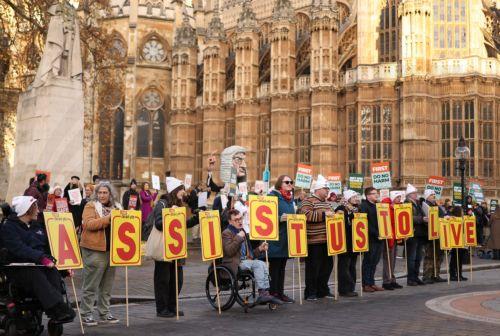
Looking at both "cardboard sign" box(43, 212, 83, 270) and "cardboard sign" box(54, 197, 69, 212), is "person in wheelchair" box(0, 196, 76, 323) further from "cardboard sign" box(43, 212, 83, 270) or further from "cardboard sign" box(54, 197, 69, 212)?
"cardboard sign" box(54, 197, 69, 212)

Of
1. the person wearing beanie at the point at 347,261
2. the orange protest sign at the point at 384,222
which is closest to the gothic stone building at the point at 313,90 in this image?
the orange protest sign at the point at 384,222

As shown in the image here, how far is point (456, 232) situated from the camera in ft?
48.0

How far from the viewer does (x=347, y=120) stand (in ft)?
109

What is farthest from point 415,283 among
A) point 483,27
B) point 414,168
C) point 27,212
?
point 483,27

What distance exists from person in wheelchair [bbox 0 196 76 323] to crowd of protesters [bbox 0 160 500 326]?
1 cm

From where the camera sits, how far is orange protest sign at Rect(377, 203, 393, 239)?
12.9 meters

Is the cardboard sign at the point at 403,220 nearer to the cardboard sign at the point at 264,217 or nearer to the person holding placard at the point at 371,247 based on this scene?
the person holding placard at the point at 371,247

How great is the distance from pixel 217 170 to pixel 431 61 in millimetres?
15794

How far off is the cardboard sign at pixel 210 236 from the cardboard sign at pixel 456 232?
6.40 m

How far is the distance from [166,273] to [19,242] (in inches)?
101

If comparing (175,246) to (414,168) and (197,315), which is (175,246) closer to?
(197,315)

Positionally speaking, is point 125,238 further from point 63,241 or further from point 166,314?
point 166,314

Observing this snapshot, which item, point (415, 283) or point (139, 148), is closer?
point (415, 283)

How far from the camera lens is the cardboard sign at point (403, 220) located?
521 inches
